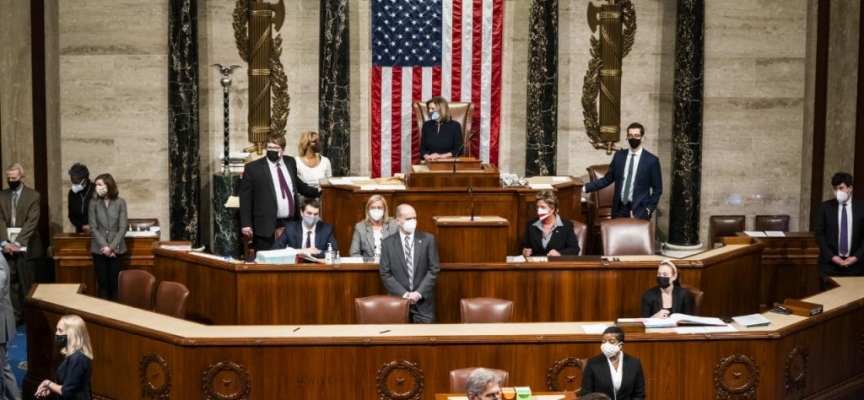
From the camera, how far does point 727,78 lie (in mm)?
16000

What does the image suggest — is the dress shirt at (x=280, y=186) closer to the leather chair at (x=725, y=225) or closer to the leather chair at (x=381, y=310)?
the leather chair at (x=381, y=310)

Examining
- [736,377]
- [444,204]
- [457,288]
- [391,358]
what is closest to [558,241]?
[457,288]

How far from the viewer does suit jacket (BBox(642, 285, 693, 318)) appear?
34.3ft

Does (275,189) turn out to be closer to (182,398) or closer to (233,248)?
(233,248)

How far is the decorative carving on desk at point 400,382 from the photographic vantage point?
9.62 meters

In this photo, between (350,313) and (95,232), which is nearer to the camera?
(350,313)

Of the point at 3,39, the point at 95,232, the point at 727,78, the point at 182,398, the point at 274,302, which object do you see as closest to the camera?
the point at 182,398

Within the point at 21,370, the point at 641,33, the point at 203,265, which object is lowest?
the point at 21,370

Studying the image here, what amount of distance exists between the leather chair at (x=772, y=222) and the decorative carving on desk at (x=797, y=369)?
5578 mm

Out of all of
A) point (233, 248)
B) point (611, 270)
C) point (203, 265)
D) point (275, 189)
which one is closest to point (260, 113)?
point (233, 248)

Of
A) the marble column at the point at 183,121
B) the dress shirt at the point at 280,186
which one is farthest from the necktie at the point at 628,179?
the marble column at the point at 183,121

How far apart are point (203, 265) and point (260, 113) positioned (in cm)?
394

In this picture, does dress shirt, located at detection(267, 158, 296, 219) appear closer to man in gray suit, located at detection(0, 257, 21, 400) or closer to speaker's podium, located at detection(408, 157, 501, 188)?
speaker's podium, located at detection(408, 157, 501, 188)

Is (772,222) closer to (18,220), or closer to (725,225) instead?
(725,225)
